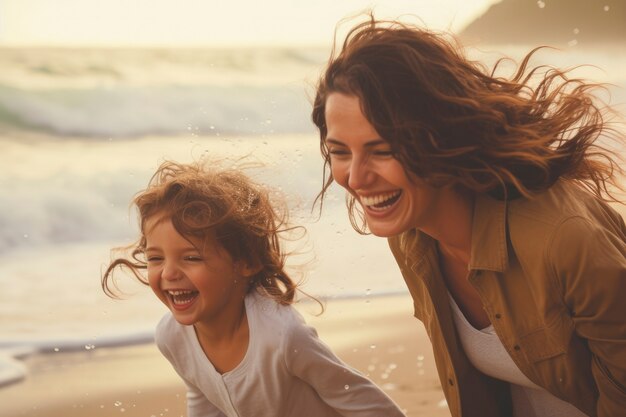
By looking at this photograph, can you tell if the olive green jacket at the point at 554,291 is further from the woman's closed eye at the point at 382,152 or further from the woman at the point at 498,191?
the woman's closed eye at the point at 382,152

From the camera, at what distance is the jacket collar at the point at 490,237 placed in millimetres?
2508

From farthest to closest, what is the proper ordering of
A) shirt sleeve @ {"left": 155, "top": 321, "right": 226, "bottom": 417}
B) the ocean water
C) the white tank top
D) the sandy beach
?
the ocean water → the sandy beach → shirt sleeve @ {"left": 155, "top": 321, "right": 226, "bottom": 417} → the white tank top

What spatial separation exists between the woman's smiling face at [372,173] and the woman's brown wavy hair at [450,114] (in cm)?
3

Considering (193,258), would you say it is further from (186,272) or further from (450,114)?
(450,114)

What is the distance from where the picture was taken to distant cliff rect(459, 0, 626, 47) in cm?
726

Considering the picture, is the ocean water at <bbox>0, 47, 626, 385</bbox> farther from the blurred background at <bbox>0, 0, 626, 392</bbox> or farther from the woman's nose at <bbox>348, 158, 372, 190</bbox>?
the woman's nose at <bbox>348, 158, 372, 190</bbox>

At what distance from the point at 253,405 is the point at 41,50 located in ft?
15.9

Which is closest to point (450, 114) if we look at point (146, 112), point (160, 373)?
point (160, 373)

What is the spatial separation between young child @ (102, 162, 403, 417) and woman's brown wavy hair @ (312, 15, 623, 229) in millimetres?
590

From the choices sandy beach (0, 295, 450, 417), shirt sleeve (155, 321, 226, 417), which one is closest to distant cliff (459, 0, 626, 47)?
sandy beach (0, 295, 450, 417)

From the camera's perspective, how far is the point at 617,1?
324 inches

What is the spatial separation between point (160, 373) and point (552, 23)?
16.9 ft

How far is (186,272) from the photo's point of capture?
9.30ft

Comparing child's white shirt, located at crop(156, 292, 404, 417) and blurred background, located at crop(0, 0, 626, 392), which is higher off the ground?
child's white shirt, located at crop(156, 292, 404, 417)
